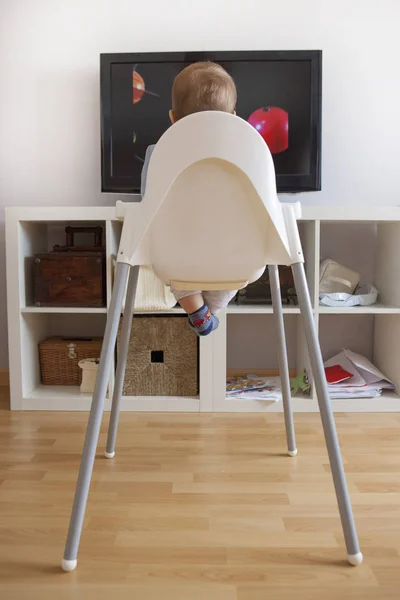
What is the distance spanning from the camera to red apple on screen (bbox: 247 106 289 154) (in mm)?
2199

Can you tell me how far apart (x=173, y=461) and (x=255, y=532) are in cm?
45

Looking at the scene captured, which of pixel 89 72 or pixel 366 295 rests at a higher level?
pixel 89 72

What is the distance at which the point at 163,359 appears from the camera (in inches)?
83.2

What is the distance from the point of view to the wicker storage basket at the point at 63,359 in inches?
87.7

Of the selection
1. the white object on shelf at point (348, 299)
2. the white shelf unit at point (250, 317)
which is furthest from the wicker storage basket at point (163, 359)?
the white object on shelf at point (348, 299)

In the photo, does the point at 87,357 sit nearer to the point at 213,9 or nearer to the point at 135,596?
the point at 135,596

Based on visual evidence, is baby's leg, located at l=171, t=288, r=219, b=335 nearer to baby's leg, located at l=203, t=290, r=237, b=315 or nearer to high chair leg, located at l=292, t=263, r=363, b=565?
baby's leg, located at l=203, t=290, r=237, b=315

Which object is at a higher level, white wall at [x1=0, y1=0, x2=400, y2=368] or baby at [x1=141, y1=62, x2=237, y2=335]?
white wall at [x1=0, y1=0, x2=400, y2=368]

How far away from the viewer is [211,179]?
3.48 ft

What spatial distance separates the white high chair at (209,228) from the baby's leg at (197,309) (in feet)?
0.83

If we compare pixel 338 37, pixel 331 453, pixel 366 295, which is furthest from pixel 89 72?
pixel 331 453

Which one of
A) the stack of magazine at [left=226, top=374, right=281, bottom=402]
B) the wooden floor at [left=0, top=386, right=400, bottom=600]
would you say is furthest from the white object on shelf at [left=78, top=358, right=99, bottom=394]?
the stack of magazine at [left=226, top=374, right=281, bottom=402]

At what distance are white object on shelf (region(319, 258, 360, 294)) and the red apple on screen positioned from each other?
0.53m

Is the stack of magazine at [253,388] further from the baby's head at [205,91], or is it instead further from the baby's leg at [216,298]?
the baby's head at [205,91]
